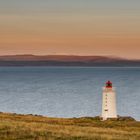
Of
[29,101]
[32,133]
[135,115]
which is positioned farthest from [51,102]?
[32,133]

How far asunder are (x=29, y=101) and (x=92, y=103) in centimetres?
1699

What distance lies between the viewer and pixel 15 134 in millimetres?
26375

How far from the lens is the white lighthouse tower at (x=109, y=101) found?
40.9 metres

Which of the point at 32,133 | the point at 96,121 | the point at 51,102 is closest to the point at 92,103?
the point at 51,102

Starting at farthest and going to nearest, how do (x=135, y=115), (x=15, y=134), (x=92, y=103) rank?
(x=92, y=103)
(x=135, y=115)
(x=15, y=134)

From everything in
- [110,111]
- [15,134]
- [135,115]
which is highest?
[135,115]

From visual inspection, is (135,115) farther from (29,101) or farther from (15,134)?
(15,134)

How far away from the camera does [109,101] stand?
41062mm

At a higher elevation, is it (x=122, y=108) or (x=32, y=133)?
(x=122, y=108)

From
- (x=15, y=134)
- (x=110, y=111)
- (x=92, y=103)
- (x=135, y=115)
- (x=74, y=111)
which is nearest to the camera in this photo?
(x=15, y=134)

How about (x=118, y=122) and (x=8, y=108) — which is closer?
(x=118, y=122)

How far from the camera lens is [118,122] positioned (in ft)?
138

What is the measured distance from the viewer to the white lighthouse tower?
4088 cm

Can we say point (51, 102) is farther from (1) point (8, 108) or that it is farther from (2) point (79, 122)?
(2) point (79, 122)
